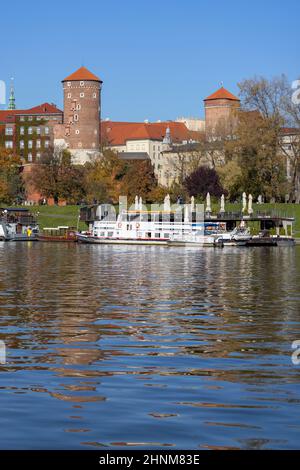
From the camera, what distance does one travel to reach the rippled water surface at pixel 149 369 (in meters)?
11.6

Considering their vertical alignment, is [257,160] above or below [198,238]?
above

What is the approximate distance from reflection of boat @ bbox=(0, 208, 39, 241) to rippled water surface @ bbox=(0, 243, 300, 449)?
5851 centimetres

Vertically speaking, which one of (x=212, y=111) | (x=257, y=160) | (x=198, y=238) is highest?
(x=212, y=111)

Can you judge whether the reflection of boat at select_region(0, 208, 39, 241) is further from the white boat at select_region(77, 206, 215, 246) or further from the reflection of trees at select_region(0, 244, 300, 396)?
the reflection of trees at select_region(0, 244, 300, 396)

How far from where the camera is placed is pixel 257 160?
91500 millimetres

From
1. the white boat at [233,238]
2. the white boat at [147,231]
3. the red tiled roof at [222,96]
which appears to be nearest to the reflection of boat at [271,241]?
the white boat at [233,238]

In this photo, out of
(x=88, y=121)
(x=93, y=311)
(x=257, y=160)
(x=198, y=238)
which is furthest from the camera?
(x=88, y=121)

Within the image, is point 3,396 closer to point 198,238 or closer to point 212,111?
point 198,238

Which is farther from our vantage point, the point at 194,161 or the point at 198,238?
the point at 194,161

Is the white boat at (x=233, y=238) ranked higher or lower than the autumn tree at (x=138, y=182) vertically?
lower

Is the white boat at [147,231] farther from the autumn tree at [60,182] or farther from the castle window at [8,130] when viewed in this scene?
the castle window at [8,130]

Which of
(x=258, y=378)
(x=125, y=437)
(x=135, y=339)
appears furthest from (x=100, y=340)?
(x=125, y=437)
